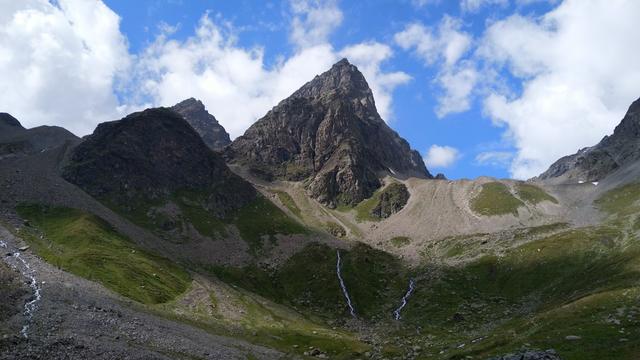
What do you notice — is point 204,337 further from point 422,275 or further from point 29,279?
point 422,275

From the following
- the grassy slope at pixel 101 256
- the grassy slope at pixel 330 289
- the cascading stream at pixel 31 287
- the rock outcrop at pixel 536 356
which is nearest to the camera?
the rock outcrop at pixel 536 356

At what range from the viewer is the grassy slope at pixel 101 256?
127875 millimetres

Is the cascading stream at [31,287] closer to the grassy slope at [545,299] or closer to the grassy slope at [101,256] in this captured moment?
the grassy slope at [101,256]

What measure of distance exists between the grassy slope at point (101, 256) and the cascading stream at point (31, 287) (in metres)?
11.1

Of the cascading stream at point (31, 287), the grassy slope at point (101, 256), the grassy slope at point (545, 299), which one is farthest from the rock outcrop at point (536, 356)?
the grassy slope at point (101, 256)

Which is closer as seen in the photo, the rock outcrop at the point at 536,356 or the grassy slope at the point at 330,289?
the rock outcrop at the point at 536,356

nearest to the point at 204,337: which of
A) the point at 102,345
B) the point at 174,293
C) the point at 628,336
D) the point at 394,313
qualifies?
the point at 102,345

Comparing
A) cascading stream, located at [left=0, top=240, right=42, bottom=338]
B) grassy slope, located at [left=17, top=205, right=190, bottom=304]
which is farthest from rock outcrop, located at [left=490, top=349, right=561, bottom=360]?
grassy slope, located at [left=17, top=205, right=190, bottom=304]

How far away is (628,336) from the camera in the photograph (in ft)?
207

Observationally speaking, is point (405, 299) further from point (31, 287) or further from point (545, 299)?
point (31, 287)

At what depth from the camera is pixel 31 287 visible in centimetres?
9038

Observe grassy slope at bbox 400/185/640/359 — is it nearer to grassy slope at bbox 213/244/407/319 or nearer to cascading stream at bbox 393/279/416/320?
cascading stream at bbox 393/279/416/320

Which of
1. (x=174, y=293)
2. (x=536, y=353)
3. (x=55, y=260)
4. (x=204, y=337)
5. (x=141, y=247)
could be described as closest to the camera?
(x=536, y=353)

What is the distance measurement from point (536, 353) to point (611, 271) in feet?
301
